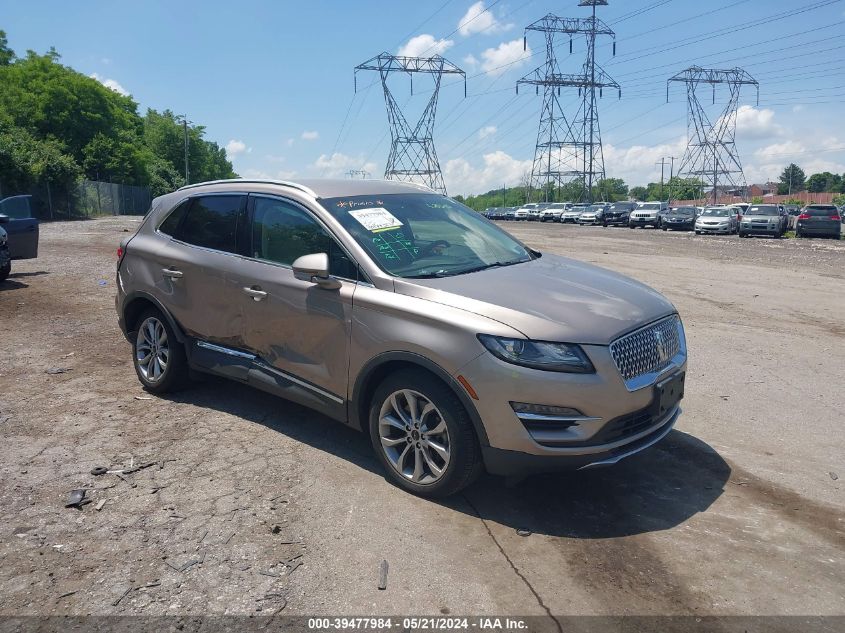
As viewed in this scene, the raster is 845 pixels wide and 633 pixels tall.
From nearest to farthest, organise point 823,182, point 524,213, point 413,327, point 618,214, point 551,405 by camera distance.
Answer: point 551,405 < point 413,327 < point 618,214 < point 524,213 < point 823,182

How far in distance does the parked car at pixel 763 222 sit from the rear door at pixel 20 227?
3145 cm

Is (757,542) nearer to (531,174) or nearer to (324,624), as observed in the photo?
(324,624)

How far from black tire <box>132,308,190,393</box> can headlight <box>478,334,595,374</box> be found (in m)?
3.13

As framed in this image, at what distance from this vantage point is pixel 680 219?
41.6 metres

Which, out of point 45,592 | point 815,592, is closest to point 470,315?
point 815,592

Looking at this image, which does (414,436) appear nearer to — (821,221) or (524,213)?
(821,221)

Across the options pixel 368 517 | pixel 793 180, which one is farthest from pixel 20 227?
pixel 793 180

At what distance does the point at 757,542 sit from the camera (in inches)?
143

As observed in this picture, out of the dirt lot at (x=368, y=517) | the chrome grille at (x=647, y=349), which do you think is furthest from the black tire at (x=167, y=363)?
the chrome grille at (x=647, y=349)

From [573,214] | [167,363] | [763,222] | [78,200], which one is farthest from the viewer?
[573,214]

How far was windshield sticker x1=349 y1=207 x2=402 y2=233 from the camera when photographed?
4.68m

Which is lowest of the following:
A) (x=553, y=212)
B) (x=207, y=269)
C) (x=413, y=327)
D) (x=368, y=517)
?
(x=368, y=517)

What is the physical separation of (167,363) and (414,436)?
2712 millimetres

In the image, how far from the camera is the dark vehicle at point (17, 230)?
12.3 m
